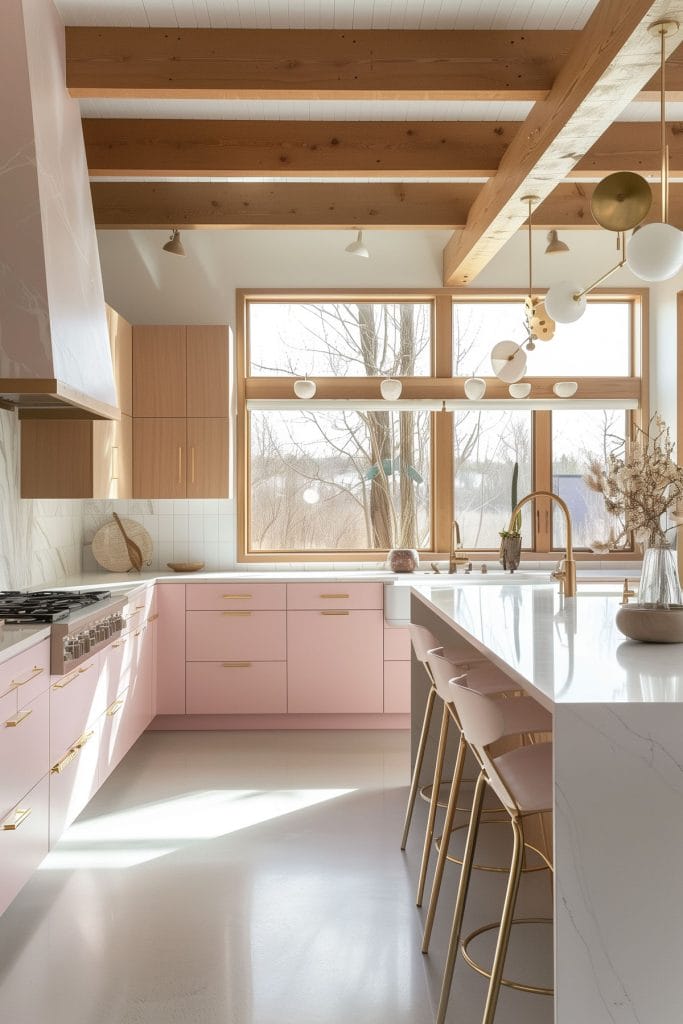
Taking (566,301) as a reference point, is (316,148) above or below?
above

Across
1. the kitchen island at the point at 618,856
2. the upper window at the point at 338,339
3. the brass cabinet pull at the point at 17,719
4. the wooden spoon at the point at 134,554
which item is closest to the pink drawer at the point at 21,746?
the brass cabinet pull at the point at 17,719

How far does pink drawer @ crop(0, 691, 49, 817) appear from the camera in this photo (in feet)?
9.00

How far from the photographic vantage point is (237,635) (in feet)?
17.7

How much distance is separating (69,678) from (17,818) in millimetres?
717

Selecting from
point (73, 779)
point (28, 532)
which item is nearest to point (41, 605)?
point (73, 779)

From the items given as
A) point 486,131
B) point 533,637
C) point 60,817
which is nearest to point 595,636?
point 533,637

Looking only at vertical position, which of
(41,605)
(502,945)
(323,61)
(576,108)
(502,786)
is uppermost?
(323,61)

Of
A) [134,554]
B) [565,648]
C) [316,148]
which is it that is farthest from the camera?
[134,554]

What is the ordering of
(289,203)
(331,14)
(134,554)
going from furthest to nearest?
(134,554) → (289,203) → (331,14)

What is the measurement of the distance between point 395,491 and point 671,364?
6.59 feet

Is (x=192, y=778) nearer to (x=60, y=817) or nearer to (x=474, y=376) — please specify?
(x=60, y=817)

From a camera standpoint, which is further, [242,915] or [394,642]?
[394,642]

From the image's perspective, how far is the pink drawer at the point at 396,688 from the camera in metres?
5.42

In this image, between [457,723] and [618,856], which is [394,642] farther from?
[618,856]
